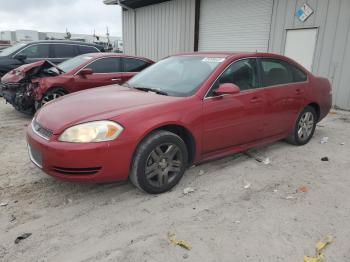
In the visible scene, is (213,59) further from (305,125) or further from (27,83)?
(27,83)

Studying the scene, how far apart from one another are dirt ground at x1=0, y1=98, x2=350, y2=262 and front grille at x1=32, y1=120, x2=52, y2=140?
697 millimetres

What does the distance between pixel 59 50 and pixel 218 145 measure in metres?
7.66

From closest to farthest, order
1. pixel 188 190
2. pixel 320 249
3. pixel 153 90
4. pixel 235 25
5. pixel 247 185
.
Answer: pixel 320 249 < pixel 188 190 < pixel 247 185 < pixel 153 90 < pixel 235 25

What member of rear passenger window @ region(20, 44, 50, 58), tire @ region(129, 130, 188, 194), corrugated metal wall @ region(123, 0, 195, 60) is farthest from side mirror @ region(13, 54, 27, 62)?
tire @ region(129, 130, 188, 194)

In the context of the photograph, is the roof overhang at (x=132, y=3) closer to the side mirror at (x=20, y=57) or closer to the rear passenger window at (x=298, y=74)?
the side mirror at (x=20, y=57)

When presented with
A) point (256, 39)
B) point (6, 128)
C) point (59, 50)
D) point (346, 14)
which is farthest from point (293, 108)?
point (59, 50)

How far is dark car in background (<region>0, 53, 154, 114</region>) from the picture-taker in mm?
6785

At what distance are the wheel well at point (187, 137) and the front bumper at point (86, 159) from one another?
0.62m

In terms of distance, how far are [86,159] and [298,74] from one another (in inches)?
144

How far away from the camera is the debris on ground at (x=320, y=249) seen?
101 inches

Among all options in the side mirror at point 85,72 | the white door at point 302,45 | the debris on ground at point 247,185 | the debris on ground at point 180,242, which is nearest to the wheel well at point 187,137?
the debris on ground at point 247,185

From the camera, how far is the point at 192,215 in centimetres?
321

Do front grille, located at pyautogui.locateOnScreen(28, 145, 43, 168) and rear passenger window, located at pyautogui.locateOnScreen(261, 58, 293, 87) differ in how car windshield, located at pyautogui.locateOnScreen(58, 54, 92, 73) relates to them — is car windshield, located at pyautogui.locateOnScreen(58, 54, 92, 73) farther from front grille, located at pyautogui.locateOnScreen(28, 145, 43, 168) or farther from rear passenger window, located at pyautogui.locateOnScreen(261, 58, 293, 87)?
rear passenger window, located at pyautogui.locateOnScreen(261, 58, 293, 87)

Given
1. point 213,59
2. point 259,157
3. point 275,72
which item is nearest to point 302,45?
point 275,72
